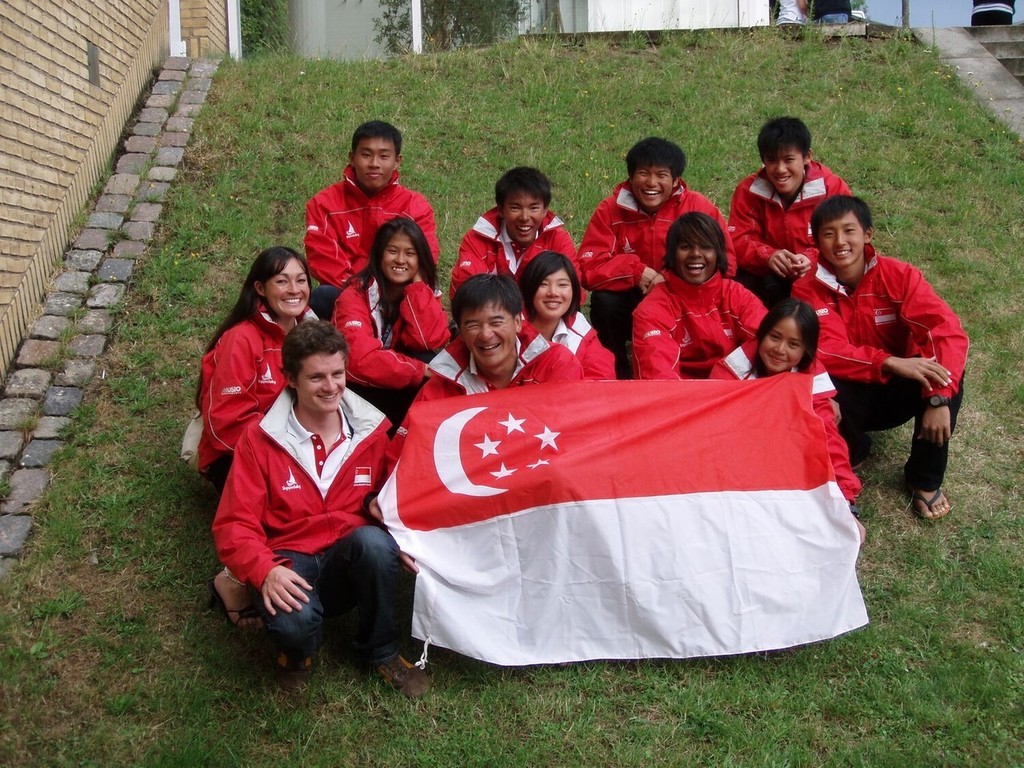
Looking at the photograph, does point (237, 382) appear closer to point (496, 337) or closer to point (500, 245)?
point (496, 337)

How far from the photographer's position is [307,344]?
3832 millimetres

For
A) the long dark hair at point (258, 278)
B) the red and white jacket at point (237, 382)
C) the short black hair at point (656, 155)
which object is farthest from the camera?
the short black hair at point (656, 155)

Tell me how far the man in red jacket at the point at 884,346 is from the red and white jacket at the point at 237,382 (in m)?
2.65

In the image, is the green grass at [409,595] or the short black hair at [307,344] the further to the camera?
the short black hair at [307,344]

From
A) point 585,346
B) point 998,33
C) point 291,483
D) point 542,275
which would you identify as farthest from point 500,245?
point 998,33

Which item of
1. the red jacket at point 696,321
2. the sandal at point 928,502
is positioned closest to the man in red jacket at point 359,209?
the red jacket at point 696,321

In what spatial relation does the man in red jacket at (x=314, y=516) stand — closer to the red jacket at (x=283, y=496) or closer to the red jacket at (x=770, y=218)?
the red jacket at (x=283, y=496)

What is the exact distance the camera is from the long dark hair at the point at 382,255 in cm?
499

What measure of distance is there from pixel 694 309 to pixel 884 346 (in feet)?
3.20

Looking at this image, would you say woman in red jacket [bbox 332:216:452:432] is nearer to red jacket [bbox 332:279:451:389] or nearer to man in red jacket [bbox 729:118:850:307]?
red jacket [bbox 332:279:451:389]

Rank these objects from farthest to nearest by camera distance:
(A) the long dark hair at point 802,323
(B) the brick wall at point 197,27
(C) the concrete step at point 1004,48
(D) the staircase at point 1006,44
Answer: (C) the concrete step at point 1004,48, (D) the staircase at point 1006,44, (B) the brick wall at point 197,27, (A) the long dark hair at point 802,323

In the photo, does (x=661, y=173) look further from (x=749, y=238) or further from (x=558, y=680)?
(x=558, y=680)

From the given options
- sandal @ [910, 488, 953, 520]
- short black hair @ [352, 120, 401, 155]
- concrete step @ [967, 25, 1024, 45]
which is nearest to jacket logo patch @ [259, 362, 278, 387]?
short black hair @ [352, 120, 401, 155]

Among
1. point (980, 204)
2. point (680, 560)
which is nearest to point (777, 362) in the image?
point (680, 560)
